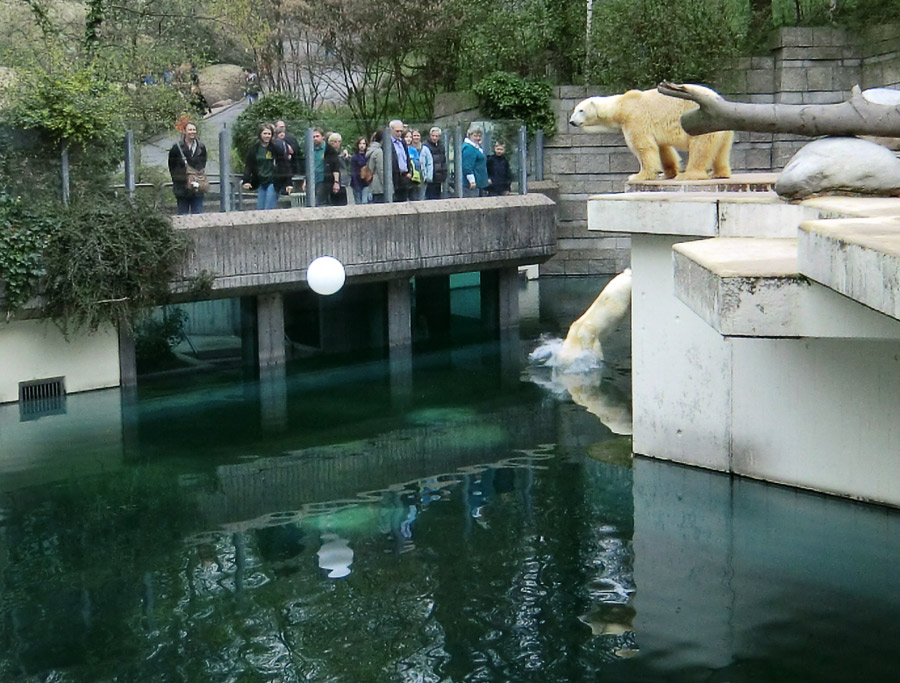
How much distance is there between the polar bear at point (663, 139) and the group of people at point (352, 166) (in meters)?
4.11

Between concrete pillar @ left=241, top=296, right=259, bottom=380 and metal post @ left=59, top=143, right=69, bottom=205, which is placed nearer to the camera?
metal post @ left=59, top=143, right=69, bottom=205

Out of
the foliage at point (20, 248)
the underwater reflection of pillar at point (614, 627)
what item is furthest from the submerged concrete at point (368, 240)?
the underwater reflection of pillar at point (614, 627)

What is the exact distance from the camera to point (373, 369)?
1700cm

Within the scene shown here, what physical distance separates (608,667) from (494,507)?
10.9 ft

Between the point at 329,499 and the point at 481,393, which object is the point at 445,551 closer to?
the point at 329,499

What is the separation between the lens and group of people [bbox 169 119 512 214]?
1573cm

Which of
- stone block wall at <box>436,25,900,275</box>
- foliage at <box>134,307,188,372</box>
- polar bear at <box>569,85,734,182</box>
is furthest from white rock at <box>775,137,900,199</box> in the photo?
stone block wall at <box>436,25,900,275</box>

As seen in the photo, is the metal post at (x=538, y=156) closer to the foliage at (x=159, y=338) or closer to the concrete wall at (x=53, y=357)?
the foliage at (x=159, y=338)

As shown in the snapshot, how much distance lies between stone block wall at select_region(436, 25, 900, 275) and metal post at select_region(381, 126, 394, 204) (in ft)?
19.4

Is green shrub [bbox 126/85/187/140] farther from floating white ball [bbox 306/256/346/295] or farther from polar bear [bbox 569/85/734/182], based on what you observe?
polar bear [bbox 569/85/734/182]

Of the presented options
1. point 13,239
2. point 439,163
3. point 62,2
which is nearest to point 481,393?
point 439,163

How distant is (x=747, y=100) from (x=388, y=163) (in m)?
8.52

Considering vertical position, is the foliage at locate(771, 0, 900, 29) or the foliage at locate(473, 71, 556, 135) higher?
the foliage at locate(771, 0, 900, 29)

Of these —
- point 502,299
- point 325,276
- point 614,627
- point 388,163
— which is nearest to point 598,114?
point 325,276
